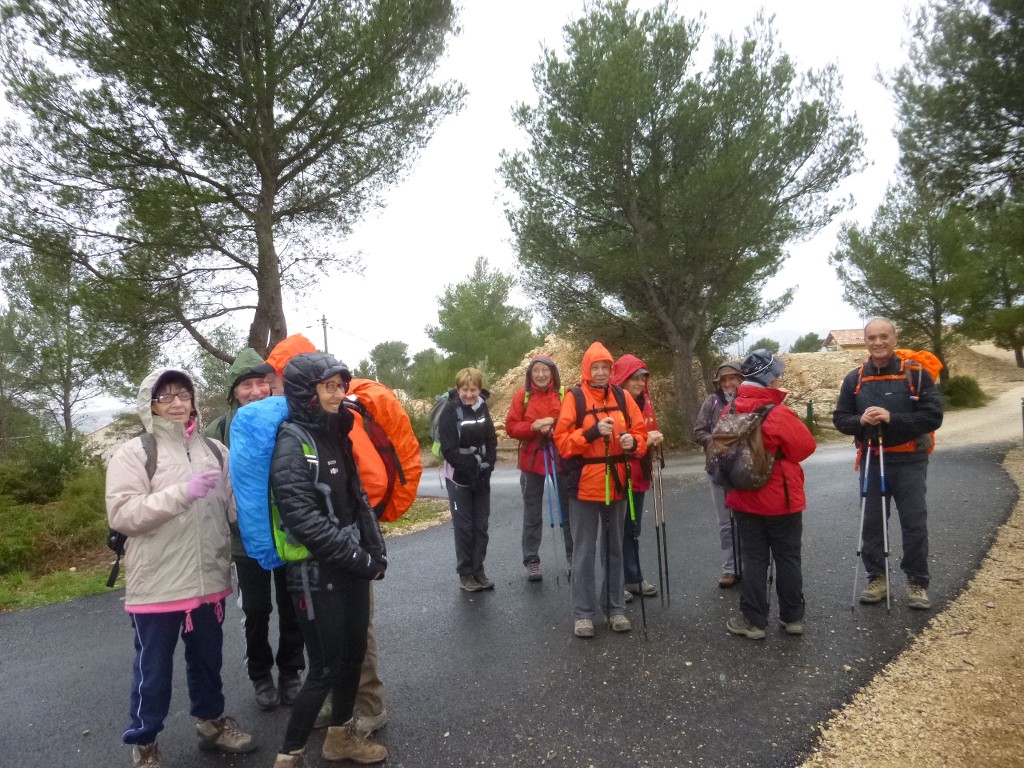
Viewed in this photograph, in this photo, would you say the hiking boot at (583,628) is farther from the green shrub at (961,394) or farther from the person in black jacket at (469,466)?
the green shrub at (961,394)

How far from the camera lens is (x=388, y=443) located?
3104 mm

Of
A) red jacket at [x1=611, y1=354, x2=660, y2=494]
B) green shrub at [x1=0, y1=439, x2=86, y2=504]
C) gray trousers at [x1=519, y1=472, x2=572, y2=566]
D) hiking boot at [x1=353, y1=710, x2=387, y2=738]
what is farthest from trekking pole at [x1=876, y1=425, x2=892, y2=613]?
green shrub at [x1=0, y1=439, x2=86, y2=504]

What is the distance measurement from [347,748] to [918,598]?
3.74m

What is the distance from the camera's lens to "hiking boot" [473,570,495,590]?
5.21m

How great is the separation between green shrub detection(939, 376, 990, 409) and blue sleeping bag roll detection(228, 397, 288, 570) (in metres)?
24.5

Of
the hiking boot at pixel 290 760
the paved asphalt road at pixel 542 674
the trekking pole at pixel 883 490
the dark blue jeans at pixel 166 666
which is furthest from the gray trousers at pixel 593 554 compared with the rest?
the dark blue jeans at pixel 166 666

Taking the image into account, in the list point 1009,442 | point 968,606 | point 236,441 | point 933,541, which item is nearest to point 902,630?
point 968,606

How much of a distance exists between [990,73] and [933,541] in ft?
24.5

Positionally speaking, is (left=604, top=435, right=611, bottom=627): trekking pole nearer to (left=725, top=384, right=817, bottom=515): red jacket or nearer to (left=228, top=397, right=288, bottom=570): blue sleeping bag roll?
(left=725, top=384, right=817, bottom=515): red jacket

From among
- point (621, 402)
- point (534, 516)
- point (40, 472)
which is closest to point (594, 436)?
point (621, 402)

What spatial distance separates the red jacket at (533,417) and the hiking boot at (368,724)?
2623 millimetres

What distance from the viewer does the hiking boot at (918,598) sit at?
4172 mm

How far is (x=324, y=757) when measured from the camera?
2.88 meters

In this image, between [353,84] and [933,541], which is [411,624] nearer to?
[933,541]
